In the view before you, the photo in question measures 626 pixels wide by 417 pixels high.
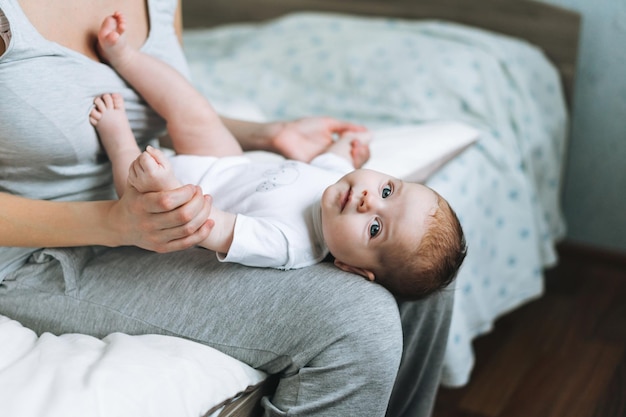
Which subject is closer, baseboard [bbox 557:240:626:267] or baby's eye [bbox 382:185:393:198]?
baby's eye [bbox 382:185:393:198]

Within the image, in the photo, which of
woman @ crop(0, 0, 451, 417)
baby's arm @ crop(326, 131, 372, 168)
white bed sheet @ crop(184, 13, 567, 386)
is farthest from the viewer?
white bed sheet @ crop(184, 13, 567, 386)

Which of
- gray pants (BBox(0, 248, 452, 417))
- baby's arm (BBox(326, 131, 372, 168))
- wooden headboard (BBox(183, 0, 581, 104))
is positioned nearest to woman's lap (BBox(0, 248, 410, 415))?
gray pants (BBox(0, 248, 452, 417))

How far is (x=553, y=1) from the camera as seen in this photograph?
7.01 ft

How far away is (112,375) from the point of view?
0.85m

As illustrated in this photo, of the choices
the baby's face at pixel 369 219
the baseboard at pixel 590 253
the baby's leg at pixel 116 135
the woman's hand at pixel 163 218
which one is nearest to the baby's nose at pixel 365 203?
the baby's face at pixel 369 219

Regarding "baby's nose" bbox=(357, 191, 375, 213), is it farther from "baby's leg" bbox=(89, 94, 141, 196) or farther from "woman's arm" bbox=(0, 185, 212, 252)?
"baby's leg" bbox=(89, 94, 141, 196)

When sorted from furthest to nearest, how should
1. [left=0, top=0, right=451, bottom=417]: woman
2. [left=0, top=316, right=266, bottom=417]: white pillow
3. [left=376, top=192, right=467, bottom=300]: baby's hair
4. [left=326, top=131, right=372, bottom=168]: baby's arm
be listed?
[left=326, top=131, right=372, bottom=168]: baby's arm, [left=376, top=192, right=467, bottom=300]: baby's hair, [left=0, top=0, right=451, bottom=417]: woman, [left=0, top=316, right=266, bottom=417]: white pillow

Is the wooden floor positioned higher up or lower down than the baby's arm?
lower down

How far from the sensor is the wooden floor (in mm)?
1598

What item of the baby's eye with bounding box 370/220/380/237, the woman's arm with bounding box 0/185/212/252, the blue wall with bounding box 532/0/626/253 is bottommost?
the blue wall with bounding box 532/0/626/253

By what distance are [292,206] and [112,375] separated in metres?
0.37

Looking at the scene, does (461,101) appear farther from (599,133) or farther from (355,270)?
(355,270)

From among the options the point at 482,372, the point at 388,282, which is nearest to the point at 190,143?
the point at 388,282

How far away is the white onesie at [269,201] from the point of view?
101cm
